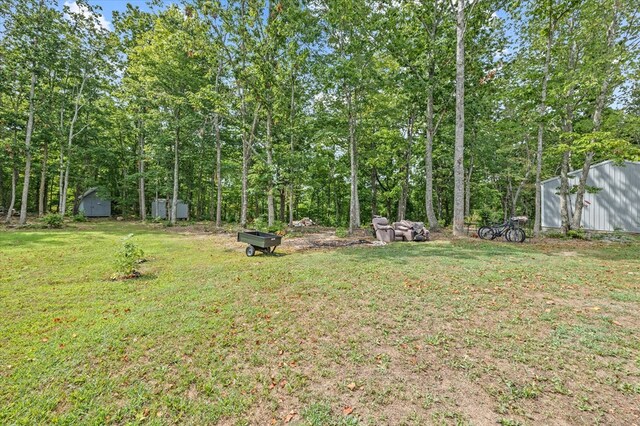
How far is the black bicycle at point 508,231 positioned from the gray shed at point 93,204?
30.4m

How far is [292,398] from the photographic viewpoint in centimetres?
253

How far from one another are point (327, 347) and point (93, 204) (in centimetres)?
3141

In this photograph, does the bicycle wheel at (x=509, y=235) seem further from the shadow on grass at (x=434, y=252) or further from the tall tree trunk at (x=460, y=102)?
the tall tree trunk at (x=460, y=102)

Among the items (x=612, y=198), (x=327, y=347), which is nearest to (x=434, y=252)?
(x=327, y=347)

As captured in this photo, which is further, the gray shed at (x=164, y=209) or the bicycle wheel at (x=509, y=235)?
the gray shed at (x=164, y=209)

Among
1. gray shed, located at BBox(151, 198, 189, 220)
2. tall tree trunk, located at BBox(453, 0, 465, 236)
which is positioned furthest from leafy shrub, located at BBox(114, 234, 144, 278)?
gray shed, located at BBox(151, 198, 189, 220)

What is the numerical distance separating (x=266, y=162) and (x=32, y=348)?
11.2m

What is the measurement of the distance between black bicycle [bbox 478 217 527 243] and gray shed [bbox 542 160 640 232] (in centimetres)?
670

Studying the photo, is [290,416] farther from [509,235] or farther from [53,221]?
[53,221]

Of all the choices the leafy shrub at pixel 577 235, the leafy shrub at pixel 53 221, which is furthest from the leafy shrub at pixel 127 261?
the leafy shrub at pixel 577 235

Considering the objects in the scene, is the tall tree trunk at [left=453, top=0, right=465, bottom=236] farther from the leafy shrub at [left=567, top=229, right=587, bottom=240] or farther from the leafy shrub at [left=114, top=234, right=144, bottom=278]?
the leafy shrub at [left=114, top=234, right=144, bottom=278]

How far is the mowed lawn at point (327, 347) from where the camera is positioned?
2.38m

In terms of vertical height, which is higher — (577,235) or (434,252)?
(577,235)

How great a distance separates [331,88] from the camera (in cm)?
1241
